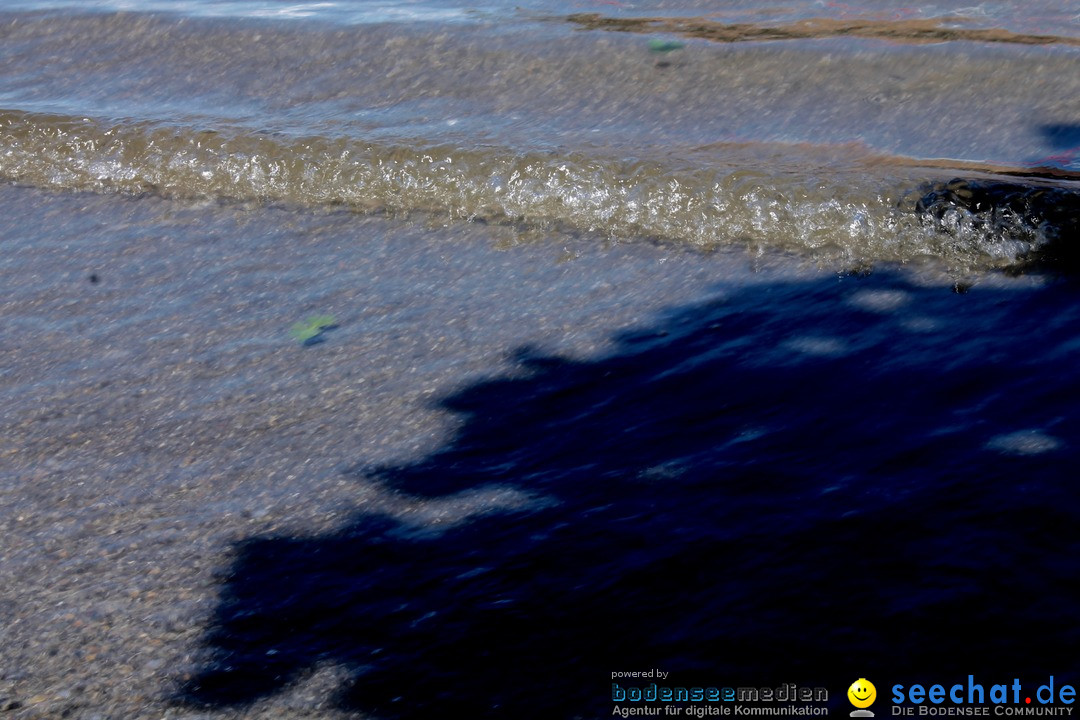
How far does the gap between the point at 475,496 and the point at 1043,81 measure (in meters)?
4.47

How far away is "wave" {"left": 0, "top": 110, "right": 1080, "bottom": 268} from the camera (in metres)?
4.90

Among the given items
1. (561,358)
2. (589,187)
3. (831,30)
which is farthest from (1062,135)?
(561,358)

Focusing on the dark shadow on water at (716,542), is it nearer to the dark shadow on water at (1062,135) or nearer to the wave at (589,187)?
the wave at (589,187)

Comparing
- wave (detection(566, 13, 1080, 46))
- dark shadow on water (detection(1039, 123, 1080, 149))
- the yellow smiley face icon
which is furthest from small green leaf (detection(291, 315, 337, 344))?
wave (detection(566, 13, 1080, 46))

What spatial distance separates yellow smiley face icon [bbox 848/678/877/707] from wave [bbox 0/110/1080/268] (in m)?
2.47

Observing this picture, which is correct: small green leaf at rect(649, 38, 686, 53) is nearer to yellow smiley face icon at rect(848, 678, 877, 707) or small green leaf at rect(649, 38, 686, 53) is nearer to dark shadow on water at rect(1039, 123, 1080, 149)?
dark shadow on water at rect(1039, 123, 1080, 149)

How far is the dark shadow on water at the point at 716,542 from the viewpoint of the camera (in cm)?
272

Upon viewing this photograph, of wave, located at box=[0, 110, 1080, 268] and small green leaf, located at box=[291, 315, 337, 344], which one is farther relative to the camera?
wave, located at box=[0, 110, 1080, 268]

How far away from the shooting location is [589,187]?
5.70 metres

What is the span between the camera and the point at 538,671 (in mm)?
2738

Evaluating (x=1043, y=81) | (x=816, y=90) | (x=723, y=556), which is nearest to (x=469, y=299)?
(x=723, y=556)

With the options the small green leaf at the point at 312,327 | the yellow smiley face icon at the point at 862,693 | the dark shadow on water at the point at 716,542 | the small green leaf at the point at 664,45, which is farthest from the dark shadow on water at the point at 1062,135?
the yellow smiley face icon at the point at 862,693

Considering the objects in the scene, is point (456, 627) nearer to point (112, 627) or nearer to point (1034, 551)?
point (112, 627)

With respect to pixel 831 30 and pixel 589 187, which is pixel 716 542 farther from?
pixel 831 30
